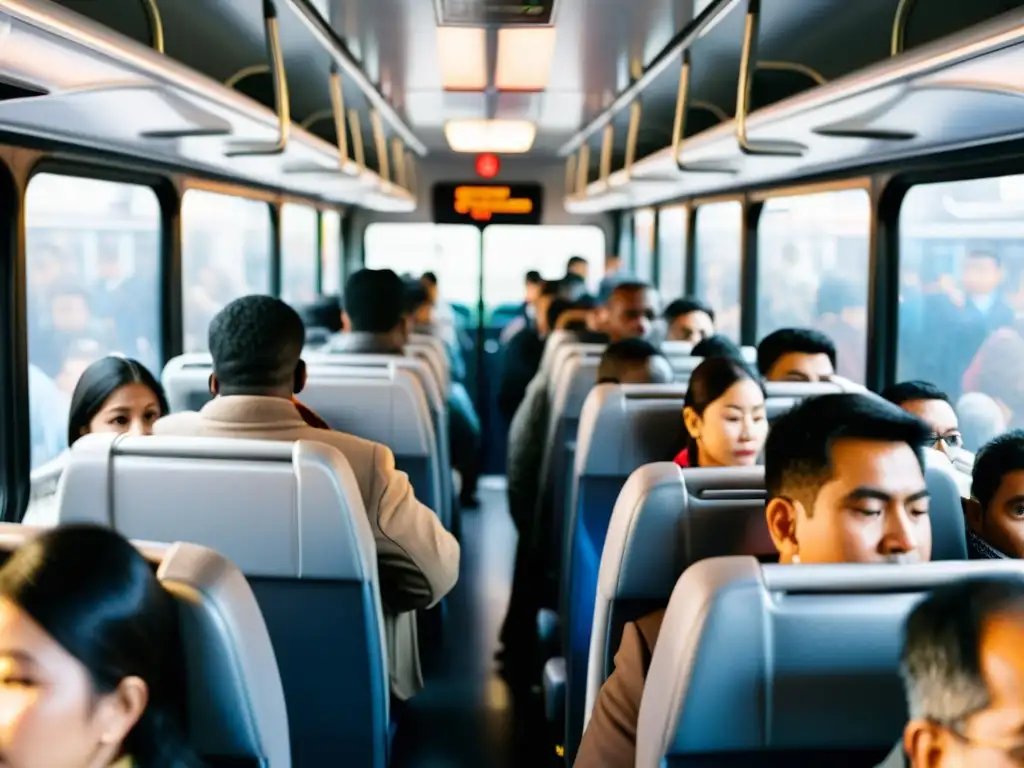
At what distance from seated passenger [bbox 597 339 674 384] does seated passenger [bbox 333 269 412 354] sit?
108cm

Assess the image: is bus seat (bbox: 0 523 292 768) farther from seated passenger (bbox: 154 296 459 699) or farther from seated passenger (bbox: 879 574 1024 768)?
seated passenger (bbox: 154 296 459 699)

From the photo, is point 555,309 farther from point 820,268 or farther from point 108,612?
point 108,612

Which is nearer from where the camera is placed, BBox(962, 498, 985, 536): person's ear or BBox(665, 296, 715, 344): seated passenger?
BBox(962, 498, 985, 536): person's ear

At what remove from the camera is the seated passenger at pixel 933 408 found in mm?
3670

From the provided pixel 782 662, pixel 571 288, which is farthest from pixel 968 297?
pixel 571 288

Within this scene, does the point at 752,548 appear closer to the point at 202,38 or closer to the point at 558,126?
the point at 202,38

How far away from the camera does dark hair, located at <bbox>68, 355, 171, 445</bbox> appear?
11.7 feet

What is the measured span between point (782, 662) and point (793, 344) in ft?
10.5

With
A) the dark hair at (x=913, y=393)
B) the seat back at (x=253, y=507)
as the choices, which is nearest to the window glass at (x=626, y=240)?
the dark hair at (x=913, y=393)

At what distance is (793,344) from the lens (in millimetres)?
4754

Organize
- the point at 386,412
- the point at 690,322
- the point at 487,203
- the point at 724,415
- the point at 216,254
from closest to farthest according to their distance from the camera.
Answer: the point at 724,415 → the point at 386,412 → the point at 690,322 → the point at 216,254 → the point at 487,203

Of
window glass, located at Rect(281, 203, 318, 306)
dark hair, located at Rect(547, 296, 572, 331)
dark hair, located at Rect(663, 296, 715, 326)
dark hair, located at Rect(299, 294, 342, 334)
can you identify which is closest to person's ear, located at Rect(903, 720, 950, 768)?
dark hair, located at Rect(663, 296, 715, 326)

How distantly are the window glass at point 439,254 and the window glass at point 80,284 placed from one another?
533 cm

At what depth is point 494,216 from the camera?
1155 centimetres
